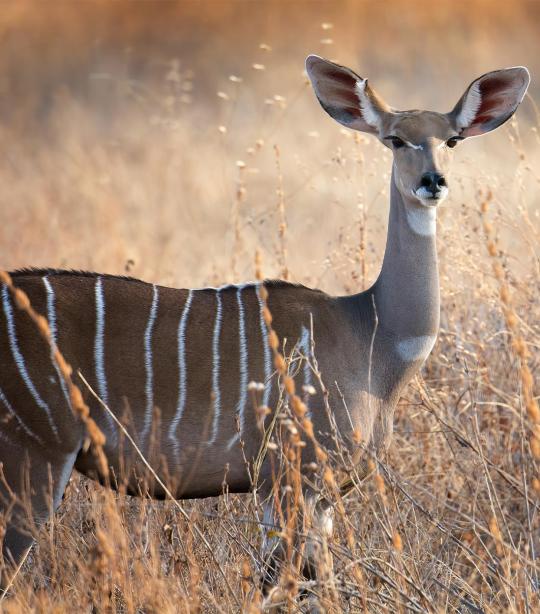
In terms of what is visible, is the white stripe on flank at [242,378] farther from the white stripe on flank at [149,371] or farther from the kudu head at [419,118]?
the kudu head at [419,118]

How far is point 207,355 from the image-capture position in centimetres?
439

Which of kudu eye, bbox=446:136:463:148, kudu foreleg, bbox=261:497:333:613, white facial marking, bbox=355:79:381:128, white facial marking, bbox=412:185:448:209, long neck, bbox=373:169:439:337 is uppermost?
white facial marking, bbox=355:79:381:128

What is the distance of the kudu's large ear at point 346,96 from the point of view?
4.87 metres

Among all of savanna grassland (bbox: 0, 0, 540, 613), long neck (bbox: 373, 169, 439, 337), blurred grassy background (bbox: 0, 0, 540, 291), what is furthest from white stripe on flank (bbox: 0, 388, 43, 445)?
blurred grassy background (bbox: 0, 0, 540, 291)

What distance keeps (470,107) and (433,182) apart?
1.88ft

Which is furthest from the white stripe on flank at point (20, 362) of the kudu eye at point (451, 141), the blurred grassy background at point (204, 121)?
the blurred grassy background at point (204, 121)

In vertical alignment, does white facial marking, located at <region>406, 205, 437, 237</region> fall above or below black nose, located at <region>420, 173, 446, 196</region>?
below

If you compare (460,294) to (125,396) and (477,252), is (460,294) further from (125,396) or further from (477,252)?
(125,396)

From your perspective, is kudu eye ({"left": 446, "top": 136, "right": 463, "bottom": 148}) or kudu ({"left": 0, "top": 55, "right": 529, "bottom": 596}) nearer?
kudu ({"left": 0, "top": 55, "right": 529, "bottom": 596})

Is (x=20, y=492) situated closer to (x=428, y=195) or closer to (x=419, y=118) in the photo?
(x=428, y=195)

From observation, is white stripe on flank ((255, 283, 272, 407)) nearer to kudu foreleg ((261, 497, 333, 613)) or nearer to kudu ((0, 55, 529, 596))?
kudu ((0, 55, 529, 596))

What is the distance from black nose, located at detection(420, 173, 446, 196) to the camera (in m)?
4.45

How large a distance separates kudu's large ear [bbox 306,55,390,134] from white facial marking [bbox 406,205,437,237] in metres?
0.45

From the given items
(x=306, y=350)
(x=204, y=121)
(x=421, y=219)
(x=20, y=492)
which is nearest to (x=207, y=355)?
(x=306, y=350)
